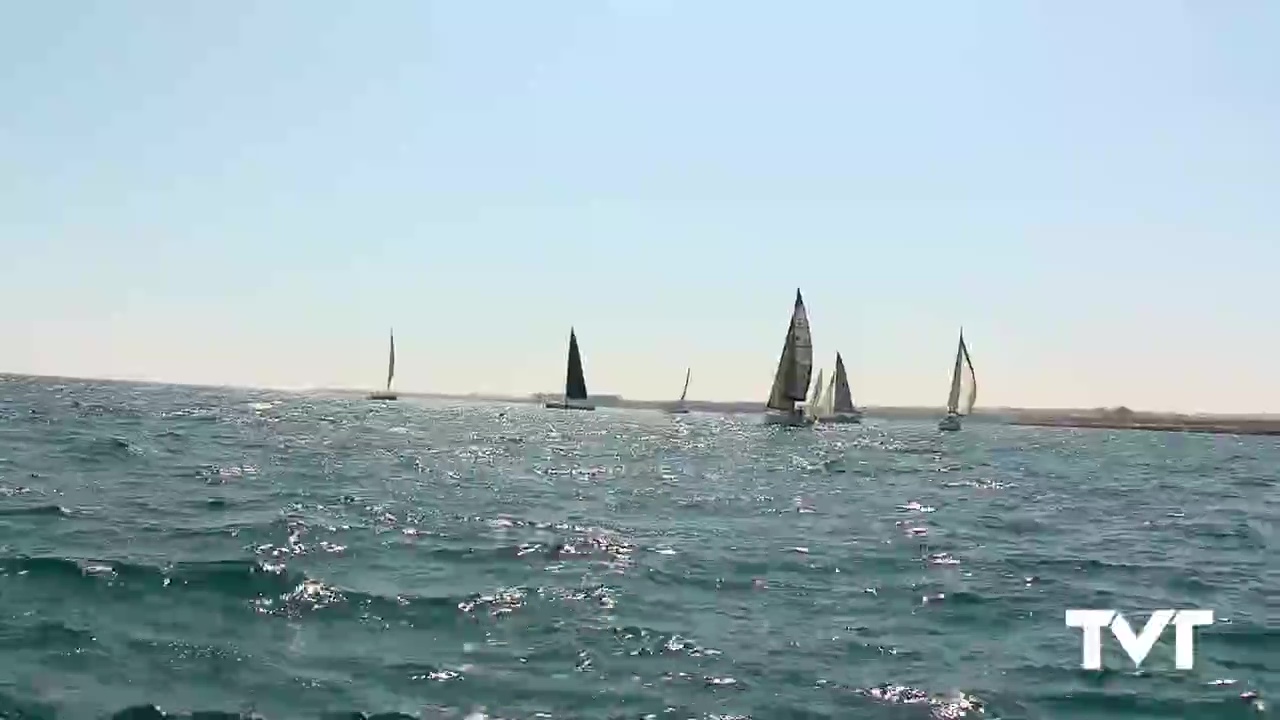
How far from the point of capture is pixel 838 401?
399ft

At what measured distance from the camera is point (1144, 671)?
1303 centimetres

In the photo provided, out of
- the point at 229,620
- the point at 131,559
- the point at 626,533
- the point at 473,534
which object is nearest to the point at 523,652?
the point at 229,620

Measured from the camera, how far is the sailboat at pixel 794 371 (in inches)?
3622

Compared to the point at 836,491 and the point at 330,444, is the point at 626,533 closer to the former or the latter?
the point at 836,491

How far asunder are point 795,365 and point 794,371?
0.67 meters

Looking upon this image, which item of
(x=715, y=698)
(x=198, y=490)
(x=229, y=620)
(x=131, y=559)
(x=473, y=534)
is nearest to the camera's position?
(x=715, y=698)

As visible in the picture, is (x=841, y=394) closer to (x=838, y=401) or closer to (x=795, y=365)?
(x=838, y=401)

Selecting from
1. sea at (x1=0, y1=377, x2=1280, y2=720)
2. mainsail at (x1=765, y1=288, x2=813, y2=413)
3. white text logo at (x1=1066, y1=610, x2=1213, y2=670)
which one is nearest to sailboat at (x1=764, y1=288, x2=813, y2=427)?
mainsail at (x1=765, y1=288, x2=813, y2=413)

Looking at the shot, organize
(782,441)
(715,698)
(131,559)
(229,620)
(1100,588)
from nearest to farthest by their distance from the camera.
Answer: (715,698) < (229,620) < (131,559) < (1100,588) < (782,441)

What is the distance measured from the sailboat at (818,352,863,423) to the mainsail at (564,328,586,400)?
3133 centimetres

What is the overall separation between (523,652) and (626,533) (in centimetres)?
1119

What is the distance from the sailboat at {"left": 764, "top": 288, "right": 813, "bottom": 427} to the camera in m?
92.0

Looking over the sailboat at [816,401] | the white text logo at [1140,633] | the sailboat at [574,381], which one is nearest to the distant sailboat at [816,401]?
the sailboat at [816,401]

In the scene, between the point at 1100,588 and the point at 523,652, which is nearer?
the point at 523,652
